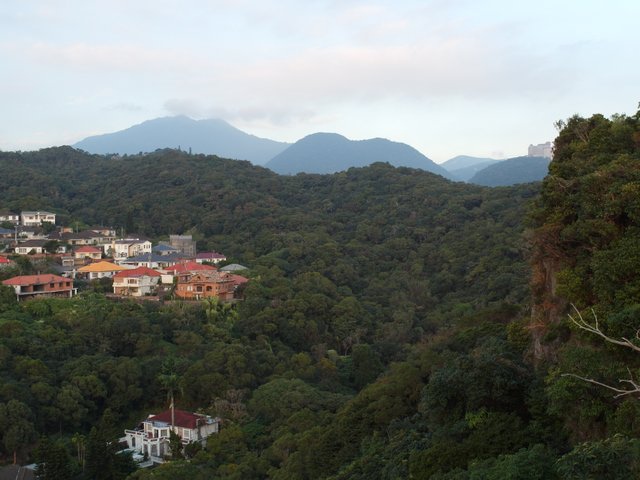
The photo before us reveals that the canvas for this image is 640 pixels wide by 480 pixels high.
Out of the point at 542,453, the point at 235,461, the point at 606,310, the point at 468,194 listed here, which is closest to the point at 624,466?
the point at 542,453

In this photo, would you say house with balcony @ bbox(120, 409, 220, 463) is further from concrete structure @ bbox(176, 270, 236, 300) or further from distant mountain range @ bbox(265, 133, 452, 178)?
distant mountain range @ bbox(265, 133, 452, 178)

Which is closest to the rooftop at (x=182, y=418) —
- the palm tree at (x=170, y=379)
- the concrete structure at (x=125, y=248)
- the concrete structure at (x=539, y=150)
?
the palm tree at (x=170, y=379)

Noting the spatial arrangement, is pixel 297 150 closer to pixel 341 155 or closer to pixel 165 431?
pixel 341 155

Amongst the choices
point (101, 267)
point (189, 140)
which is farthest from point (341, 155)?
point (101, 267)

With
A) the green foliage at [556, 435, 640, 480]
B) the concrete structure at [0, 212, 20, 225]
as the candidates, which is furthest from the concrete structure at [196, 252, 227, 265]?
the green foliage at [556, 435, 640, 480]

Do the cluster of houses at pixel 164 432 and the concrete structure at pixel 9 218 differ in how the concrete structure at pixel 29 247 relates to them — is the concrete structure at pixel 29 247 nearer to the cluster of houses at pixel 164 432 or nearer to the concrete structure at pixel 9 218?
the concrete structure at pixel 9 218

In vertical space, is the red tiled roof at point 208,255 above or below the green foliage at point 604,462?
below

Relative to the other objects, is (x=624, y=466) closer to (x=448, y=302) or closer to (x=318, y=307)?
(x=318, y=307)
